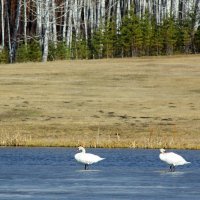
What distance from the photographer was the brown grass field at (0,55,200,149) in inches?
1489

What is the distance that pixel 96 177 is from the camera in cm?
2288

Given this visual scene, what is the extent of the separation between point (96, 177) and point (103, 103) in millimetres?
25302

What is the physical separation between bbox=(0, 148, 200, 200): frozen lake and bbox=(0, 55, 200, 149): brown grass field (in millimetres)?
4941

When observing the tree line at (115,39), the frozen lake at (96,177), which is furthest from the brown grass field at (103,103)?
the tree line at (115,39)

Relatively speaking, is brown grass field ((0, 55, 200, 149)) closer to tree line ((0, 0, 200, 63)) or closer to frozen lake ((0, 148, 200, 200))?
frozen lake ((0, 148, 200, 200))

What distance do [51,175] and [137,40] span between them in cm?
4959

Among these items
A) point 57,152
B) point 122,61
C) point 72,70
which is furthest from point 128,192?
Result: point 122,61

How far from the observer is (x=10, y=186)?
2045 centimetres

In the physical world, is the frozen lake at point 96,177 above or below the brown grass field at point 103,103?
above

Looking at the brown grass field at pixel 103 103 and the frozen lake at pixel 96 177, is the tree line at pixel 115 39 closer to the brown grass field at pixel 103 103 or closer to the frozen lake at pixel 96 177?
the brown grass field at pixel 103 103

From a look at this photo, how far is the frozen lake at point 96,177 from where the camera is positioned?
18969 millimetres

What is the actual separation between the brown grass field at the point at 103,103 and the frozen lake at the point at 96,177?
494 centimetres

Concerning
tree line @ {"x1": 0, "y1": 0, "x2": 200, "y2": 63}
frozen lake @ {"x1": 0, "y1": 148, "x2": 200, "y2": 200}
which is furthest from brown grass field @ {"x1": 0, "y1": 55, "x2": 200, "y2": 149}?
tree line @ {"x1": 0, "y1": 0, "x2": 200, "y2": 63}

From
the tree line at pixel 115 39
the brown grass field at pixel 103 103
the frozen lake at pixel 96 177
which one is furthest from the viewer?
the tree line at pixel 115 39
